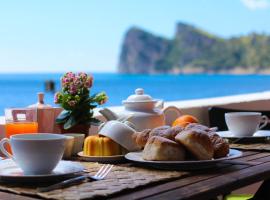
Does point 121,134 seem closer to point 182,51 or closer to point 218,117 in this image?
point 218,117

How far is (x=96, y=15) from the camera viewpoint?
3841cm

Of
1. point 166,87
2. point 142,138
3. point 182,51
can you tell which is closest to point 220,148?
point 142,138

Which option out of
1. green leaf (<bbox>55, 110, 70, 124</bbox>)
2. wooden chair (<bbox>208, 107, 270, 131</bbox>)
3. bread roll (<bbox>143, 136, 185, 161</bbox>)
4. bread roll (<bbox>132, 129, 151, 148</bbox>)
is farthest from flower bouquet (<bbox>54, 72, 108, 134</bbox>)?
wooden chair (<bbox>208, 107, 270, 131</bbox>)

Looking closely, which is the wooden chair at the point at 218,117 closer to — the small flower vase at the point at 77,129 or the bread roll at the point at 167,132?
the small flower vase at the point at 77,129

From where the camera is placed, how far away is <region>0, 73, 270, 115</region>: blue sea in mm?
31750

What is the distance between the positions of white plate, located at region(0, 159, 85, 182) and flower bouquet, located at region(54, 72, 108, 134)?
316 millimetres

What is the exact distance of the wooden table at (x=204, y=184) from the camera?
2.97 ft

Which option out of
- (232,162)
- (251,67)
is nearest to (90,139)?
(232,162)

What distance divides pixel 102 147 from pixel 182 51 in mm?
34673

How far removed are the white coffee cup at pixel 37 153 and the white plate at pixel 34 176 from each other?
2 centimetres

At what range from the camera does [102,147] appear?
1283mm

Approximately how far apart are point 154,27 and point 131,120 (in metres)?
37.2

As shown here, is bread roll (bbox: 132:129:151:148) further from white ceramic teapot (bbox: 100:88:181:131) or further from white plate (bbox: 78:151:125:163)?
white ceramic teapot (bbox: 100:88:181:131)

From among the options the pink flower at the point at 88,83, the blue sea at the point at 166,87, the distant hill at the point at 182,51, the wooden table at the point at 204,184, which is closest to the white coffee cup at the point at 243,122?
the wooden table at the point at 204,184
